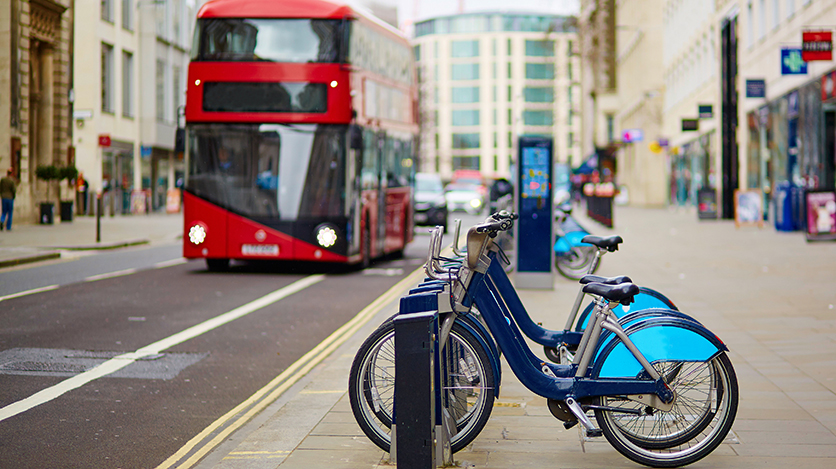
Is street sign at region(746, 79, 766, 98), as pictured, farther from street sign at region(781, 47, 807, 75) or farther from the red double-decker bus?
the red double-decker bus

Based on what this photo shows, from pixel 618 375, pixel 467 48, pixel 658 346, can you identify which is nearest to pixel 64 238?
pixel 618 375

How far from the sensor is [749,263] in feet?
54.9

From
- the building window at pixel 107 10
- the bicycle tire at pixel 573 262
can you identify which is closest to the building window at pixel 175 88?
the building window at pixel 107 10

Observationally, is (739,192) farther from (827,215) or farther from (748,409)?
(748,409)

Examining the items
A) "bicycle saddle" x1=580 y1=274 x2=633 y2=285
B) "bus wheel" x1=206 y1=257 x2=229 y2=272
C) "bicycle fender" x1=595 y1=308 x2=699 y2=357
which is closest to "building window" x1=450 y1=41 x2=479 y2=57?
"bus wheel" x1=206 y1=257 x2=229 y2=272

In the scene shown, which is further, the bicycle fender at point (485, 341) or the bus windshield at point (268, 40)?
the bus windshield at point (268, 40)

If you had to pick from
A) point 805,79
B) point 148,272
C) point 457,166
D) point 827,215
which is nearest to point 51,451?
point 148,272

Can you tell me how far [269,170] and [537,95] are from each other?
11963 centimetres

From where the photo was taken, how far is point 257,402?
21.3ft

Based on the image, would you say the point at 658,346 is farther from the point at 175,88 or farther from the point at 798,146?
the point at 175,88

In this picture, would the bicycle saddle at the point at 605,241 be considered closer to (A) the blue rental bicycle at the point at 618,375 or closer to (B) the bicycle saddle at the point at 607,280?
(B) the bicycle saddle at the point at 607,280

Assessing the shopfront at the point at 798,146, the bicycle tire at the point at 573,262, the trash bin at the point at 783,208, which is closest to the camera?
the bicycle tire at the point at 573,262

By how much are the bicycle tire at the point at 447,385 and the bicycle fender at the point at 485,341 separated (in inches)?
0.7

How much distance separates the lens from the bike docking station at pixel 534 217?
13.0m
